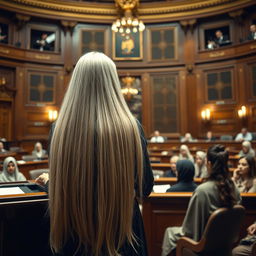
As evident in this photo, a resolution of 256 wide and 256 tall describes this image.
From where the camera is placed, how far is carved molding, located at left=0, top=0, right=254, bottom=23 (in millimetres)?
11953

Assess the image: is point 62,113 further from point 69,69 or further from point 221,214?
point 69,69

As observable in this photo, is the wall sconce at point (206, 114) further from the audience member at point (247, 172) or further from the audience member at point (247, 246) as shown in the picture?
the audience member at point (247, 246)

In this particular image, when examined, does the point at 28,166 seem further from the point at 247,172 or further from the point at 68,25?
the point at 68,25

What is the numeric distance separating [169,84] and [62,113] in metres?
12.3

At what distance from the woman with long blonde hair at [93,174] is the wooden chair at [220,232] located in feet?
3.30

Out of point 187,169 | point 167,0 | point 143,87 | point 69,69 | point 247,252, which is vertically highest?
point 167,0

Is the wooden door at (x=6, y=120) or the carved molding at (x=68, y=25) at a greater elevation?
the carved molding at (x=68, y=25)

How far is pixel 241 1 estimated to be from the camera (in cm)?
1161

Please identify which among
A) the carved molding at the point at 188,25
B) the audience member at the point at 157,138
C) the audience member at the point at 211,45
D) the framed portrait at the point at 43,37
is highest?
the carved molding at the point at 188,25

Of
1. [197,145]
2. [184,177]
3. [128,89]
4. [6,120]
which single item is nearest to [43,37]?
[6,120]

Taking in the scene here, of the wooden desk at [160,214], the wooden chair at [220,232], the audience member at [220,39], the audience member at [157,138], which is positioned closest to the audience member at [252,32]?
the audience member at [220,39]

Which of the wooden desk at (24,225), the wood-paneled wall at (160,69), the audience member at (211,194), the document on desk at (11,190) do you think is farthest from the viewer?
the wood-paneled wall at (160,69)

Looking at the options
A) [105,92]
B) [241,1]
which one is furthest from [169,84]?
[105,92]

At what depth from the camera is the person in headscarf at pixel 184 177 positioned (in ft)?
10.7
